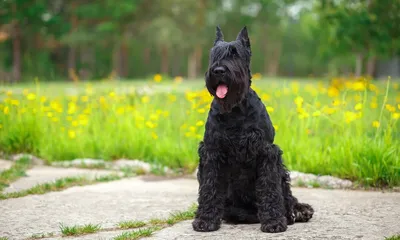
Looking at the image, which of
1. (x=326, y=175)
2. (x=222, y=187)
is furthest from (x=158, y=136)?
(x=222, y=187)

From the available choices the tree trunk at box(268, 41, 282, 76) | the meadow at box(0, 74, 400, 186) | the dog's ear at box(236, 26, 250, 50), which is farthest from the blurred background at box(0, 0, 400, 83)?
the dog's ear at box(236, 26, 250, 50)

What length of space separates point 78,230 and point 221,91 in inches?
68.4

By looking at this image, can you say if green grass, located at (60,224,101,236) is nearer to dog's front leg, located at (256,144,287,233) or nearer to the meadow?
dog's front leg, located at (256,144,287,233)

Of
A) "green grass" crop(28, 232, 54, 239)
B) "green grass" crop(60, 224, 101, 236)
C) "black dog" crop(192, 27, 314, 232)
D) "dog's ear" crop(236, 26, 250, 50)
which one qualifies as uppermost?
"dog's ear" crop(236, 26, 250, 50)

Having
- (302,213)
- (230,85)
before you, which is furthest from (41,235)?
(302,213)

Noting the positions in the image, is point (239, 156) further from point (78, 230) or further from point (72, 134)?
A: point (72, 134)

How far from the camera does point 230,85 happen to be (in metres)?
4.04

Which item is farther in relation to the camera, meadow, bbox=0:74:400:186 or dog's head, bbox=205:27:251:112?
meadow, bbox=0:74:400:186

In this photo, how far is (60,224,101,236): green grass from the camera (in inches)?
175

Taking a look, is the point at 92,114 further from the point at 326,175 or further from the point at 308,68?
the point at 308,68

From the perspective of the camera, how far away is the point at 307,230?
4.29m

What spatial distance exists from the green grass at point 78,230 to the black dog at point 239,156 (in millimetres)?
876

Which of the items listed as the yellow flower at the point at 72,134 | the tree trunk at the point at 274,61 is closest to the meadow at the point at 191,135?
the yellow flower at the point at 72,134

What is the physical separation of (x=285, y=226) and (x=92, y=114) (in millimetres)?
5735
